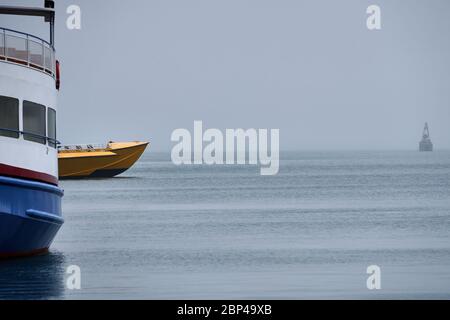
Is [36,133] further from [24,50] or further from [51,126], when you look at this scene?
A: [24,50]

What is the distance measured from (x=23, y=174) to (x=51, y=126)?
2.36 m

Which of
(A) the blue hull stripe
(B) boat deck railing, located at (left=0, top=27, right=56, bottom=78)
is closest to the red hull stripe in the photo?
(A) the blue hull stripe

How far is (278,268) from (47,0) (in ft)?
29.2

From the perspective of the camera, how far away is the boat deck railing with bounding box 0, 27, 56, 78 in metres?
22.4

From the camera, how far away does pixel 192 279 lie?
23516 mm

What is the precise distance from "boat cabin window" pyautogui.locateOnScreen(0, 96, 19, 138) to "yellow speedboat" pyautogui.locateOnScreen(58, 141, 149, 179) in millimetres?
55832

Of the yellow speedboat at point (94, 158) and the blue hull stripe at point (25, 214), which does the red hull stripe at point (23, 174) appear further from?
the yellow speedboat at point (94, 158)

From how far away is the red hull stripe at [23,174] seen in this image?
21594 mm

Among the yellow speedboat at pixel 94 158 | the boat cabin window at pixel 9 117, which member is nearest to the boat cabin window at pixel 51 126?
the boat cabin window at pixel 9 117

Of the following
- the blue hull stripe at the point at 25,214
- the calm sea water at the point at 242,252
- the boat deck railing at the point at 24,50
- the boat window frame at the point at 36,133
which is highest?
the boat deck railing at the point at 24,50

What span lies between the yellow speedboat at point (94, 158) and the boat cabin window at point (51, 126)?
2109 inches
